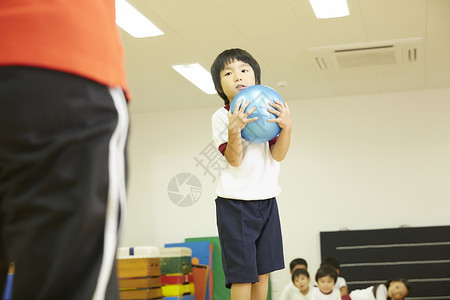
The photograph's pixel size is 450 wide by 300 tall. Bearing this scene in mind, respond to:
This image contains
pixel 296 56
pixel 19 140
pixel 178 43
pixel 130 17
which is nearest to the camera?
pixel 19 140

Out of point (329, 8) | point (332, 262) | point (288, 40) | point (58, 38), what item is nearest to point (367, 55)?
point (288, 40)

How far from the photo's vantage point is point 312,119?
757cm

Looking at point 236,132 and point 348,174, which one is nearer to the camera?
point 236,132

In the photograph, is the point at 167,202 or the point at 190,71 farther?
the point at 167,202

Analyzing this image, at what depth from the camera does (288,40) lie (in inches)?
215

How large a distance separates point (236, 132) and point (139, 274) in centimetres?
383

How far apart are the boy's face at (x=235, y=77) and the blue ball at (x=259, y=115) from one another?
0.17 meters

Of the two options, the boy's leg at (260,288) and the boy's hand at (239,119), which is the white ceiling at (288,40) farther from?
the boy's leg at (260,288)

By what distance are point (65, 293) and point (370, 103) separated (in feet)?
23.5

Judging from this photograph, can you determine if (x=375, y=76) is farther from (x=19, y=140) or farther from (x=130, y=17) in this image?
(x=19, y=140)

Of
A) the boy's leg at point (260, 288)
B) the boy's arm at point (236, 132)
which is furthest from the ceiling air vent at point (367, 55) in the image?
the boy's leg at point (260, 288)

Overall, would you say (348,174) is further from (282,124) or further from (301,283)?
(282,124)

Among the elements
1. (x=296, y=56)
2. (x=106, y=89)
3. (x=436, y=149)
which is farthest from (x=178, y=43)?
(x=106, y=89)

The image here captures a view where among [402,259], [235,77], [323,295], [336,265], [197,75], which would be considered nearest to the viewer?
[235,77]
